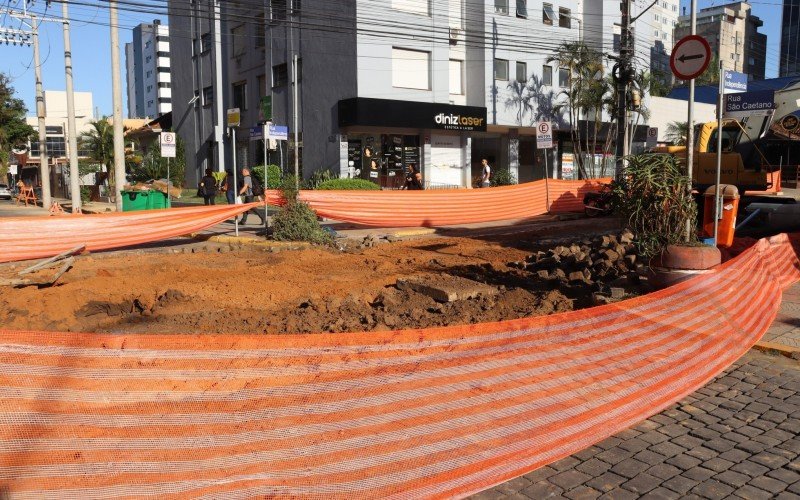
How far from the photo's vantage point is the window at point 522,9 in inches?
1320

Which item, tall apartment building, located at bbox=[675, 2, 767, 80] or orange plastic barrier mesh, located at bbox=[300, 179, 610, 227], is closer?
orange plastic barrier mesh, located at bbox=[300, 179, 610, 227]

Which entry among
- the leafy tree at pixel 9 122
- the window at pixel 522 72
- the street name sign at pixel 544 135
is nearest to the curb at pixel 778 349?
the street name sign at pixel 544 135

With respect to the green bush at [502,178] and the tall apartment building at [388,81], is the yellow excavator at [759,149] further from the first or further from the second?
the green bush at [502,178]

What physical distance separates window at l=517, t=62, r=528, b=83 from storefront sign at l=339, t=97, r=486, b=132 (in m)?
4.45

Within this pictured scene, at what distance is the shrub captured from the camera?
762 cm

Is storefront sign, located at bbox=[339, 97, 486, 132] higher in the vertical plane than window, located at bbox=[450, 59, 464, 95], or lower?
lower

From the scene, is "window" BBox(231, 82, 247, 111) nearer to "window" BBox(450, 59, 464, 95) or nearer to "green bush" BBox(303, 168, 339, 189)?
"green bush" BBox(303, 168, 339, 189)

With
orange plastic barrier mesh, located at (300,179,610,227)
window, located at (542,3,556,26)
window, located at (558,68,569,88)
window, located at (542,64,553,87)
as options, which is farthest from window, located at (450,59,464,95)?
orange plastic barrier mesh, located at (300,179,610,227)

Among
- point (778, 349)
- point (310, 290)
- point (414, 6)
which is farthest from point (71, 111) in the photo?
point (778, 349)

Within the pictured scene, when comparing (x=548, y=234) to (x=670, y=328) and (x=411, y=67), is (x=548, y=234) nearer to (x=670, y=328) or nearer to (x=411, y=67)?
(x=670, y=328)

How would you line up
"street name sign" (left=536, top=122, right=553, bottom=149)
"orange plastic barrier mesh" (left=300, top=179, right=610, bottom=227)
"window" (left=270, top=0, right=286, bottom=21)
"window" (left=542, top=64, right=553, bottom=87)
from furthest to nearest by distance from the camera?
"window" (left=542, top=64, right=553, bottom=87) < "window" (left=270, top=0, right=286, bottom=21) < "street name sign" (left=536, top=122, right=553, bottom=149) < "orange plastic barrier mesh" (left=300, top=179, right=610, bottom=227)

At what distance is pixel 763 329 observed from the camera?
7.05m

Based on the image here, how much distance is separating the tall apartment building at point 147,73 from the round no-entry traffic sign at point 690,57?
120658mm

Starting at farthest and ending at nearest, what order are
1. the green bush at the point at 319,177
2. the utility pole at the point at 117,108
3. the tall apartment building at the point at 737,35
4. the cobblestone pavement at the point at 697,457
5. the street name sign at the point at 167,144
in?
the tall apartment building at the point at 737,35 → the green bush at the point at 319,177 → the utility pole at the point at 117,108 → the street name sign at the point at 167,144 → the cobblestone pavement at the point at 697,457
